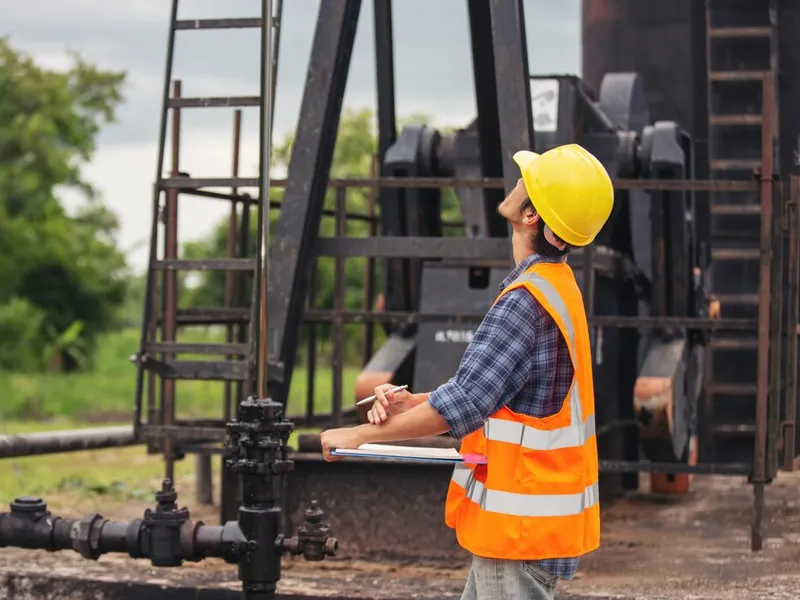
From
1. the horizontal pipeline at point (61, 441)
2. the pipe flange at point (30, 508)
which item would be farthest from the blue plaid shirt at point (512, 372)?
the horizontal pipeline at point (61, 441)

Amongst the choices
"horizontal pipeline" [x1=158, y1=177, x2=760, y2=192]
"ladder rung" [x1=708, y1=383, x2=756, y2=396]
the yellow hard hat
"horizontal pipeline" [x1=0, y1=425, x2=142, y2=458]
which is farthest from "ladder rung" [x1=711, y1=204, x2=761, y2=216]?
the yellow hard hat

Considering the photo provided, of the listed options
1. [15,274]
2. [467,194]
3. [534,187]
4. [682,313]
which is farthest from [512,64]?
[15,274]

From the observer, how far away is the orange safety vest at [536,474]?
11.2ft

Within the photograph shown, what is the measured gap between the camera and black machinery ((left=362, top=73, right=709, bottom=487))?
25.6ft

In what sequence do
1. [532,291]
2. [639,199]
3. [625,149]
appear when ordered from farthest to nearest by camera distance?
[639,199] → [625,149] → [532,291]

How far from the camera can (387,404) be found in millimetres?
3455

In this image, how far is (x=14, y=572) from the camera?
6.64m

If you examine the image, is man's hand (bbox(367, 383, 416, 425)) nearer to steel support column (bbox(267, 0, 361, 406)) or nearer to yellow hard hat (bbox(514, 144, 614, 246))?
yellow hard hat (bbox(514, 144, 614, 246))

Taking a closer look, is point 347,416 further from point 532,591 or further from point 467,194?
point 532,591

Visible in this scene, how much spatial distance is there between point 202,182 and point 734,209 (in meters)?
5.26

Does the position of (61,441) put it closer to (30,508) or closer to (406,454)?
(30,508)

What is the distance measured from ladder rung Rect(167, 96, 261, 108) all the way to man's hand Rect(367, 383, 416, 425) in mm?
3472

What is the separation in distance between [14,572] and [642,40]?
278 inches

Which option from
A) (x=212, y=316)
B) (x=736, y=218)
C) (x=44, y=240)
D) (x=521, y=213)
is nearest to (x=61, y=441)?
(x=212, y=316)
